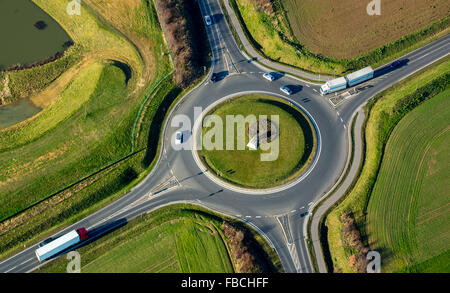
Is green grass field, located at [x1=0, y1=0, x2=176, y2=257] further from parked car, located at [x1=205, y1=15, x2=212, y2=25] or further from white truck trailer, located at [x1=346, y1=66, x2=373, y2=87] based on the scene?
white truck trailer, located at [x1=346, y1=66, x2=373, y2=87]

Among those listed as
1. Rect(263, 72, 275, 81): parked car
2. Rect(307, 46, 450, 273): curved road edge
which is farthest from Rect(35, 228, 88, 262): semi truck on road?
Rect(263, 72, 275, 81): parked car

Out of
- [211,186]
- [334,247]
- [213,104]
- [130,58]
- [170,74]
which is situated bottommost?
[334,247]

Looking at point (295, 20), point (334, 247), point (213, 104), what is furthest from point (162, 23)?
point (334, 247)

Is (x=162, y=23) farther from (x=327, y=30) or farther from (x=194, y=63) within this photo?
(x=327, y=30)

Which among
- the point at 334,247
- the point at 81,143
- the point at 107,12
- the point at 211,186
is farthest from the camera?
the point at 107,12

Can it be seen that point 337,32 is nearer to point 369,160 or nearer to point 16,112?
point 369,160

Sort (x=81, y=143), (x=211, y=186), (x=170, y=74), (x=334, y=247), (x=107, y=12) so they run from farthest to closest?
(x=107, y=12) < (x=170, y=74) < (x=81, y=143) < (x=211, y=186) < (x=334, y=247)

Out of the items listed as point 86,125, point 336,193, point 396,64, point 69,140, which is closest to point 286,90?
point 336,193

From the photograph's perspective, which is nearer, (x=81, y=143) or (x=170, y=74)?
(x=81, y=143)
